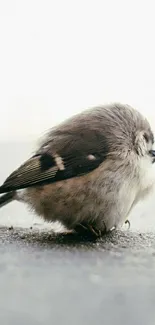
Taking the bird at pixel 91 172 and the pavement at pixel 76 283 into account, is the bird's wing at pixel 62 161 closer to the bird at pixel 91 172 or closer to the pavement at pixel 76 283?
the bird at pixel 91 172

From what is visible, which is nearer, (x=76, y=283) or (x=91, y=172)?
(x=76, y=283)

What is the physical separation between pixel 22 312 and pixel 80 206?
0.61 metres

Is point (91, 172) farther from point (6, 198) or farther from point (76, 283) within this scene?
point (76, 283)

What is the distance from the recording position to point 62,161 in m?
1.35

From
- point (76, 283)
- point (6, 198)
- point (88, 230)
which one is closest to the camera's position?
point (76, 283)

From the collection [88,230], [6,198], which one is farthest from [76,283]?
[6,198]

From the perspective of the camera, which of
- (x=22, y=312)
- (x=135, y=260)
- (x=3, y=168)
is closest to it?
(x=22, y=312)

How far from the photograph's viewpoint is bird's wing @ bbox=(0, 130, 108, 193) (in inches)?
52.4

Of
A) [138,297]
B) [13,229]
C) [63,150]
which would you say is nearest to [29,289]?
[138,297]

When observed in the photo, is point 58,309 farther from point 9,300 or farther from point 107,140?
point 107,140

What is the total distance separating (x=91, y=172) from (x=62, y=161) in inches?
3.0

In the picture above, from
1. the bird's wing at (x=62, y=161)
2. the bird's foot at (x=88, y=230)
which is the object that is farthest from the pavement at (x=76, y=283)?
the bird's wing at (x=62, y=161)

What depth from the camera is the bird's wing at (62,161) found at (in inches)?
52.4

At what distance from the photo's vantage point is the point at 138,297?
77 cm
